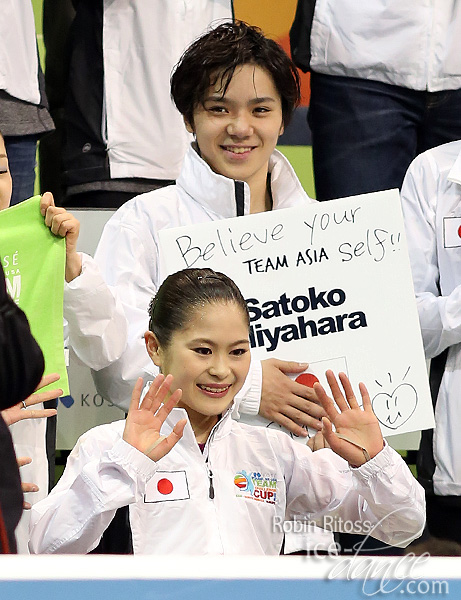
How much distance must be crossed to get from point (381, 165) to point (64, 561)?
94.6 inches

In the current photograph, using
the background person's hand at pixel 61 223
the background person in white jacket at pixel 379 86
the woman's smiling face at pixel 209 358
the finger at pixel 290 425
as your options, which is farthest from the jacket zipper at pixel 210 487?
the background person in white jacket at pixel 379 86

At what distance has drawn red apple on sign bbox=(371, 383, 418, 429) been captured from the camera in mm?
2549

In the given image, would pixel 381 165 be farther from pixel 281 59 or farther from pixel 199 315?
pixel 199 315

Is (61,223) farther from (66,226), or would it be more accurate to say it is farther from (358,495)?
(358,495)

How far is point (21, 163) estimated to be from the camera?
310 centimetres

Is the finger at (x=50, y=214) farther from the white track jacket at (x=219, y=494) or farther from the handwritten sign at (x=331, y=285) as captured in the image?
the white track jacket at (x=219, y=494)

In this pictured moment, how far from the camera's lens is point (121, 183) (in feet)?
11.3

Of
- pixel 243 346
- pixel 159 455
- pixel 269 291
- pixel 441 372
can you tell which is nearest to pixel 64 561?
pixel 159 455

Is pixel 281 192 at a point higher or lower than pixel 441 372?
higher

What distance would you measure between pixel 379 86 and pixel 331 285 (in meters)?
0.93

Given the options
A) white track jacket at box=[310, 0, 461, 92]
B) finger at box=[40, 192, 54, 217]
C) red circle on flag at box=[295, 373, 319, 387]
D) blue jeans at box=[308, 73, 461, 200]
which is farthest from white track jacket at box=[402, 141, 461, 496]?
finger at box=[40, 192, 54, 217]

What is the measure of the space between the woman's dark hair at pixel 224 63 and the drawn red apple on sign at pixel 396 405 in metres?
0.93

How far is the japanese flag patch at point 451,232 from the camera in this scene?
9.83 feet

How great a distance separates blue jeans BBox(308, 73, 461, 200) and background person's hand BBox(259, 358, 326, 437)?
93 cm
